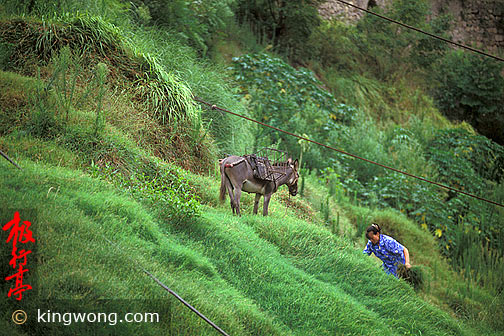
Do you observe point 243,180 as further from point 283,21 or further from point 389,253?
point 283,21

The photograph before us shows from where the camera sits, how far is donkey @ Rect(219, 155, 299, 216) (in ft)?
17.9

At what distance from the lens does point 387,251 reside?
6285 mm

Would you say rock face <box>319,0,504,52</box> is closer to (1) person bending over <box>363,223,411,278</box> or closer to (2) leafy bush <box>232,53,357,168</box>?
(2) leafy bush <box>232,53,357,168</box>

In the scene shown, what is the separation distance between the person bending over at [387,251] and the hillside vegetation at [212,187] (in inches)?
6.7

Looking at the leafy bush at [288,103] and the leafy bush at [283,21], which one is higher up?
the leafy bush at [283,21]

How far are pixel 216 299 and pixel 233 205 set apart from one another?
174 centimetres

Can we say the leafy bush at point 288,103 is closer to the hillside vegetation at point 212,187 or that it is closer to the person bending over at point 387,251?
the hillside vegetation at point 212,187

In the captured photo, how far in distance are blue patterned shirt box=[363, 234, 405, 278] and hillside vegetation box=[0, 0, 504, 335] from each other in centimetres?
16

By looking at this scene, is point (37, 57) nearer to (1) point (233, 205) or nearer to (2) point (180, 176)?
(2) point (180, 176)

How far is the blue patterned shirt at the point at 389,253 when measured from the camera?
6234 millimetres

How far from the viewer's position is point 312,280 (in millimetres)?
5145

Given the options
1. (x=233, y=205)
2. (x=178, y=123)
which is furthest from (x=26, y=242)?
(x=178, y=123)

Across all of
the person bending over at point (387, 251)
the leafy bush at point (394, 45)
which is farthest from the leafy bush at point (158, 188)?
the leafy bush at point (394, 45)

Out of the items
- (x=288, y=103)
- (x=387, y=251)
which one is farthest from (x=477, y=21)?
(x=387, y=251)
